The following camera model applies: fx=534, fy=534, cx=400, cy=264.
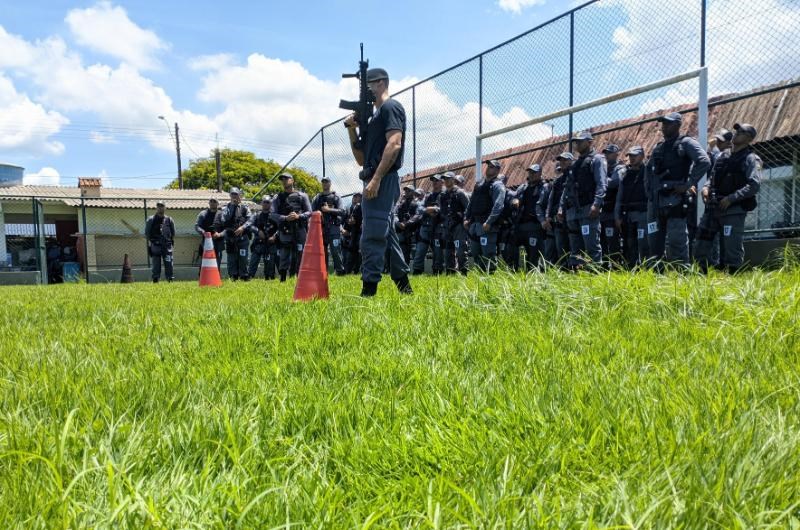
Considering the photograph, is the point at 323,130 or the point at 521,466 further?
the point at 323,130

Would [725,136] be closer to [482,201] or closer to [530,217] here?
[530,217]

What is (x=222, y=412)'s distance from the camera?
1.48 m

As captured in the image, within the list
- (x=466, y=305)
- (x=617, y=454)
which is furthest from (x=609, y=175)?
(x=617, y=454)

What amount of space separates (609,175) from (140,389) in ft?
26.9

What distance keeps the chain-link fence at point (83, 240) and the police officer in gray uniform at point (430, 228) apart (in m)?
6.42

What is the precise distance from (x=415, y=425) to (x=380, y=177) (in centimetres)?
316

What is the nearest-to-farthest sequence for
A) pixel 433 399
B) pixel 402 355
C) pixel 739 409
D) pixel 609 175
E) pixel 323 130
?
pixel 739 409, pixel 433 399, pixel 402 355, pixel 609 175, pixel 323 130

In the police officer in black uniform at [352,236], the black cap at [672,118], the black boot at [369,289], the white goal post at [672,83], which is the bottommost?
the black boot at [369,289]

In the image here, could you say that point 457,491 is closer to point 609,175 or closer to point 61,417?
point 61,417

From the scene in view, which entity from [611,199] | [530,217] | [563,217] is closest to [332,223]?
[530,217]

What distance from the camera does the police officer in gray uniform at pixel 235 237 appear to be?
12.5 meters

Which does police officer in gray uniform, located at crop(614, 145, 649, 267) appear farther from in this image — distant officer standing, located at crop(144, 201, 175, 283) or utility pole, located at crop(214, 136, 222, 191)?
utility pole, located at crop(214, 136, 222, 191)

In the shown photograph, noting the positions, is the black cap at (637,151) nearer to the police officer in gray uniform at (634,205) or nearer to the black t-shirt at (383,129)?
the police officer in gray uniform at (634,205)

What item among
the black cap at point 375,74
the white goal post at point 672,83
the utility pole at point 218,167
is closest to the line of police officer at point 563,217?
the white goal post at point 672,83
